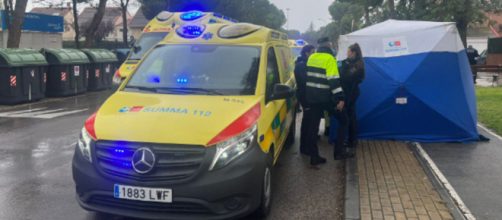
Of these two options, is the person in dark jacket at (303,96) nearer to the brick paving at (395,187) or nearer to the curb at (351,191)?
the curb at (351,191)

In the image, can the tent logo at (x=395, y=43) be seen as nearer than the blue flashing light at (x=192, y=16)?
Yes

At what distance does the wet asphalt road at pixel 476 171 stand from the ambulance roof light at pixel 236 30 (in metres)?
3.11

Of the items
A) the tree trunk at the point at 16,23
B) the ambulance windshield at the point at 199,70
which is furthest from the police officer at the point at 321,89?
the tree trunk at the point at 16,23

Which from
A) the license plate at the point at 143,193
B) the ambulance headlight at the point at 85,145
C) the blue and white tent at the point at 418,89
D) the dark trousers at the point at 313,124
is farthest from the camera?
the blue and white tent at the point at 418,89

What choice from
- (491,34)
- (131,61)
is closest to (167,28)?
(131,61)

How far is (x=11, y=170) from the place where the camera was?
693 centimetres

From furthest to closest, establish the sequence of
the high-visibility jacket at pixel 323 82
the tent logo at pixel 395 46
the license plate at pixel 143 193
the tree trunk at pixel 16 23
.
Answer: the tree trunk at pixel 16 23
the tent logo at pixel 395 46
the high-visibility jacket at pixel 323 82
the license plate at pixel 143 193

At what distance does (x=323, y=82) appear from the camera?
7.01 meters

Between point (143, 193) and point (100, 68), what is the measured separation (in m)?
15.2

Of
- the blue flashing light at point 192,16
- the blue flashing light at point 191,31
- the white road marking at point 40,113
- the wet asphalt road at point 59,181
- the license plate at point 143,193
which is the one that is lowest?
the wet asphalt road at point 59,181

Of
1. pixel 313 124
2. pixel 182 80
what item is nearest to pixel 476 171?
pixel 313 124

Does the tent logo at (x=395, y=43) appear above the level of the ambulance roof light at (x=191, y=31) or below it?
below

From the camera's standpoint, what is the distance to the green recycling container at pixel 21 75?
44.0 feet

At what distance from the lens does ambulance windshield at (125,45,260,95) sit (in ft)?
18.8
